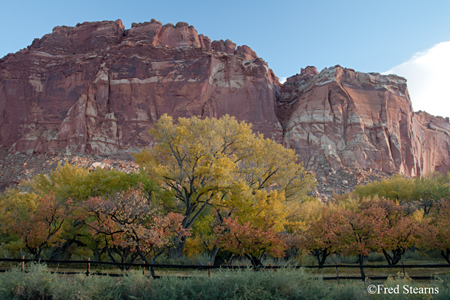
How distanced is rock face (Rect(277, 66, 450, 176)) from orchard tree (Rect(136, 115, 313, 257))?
39371mm

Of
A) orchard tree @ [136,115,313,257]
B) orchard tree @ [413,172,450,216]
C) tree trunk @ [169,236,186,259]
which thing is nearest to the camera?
orchard tree @ [136,115,313,257]

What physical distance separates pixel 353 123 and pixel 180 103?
38046 millimetres

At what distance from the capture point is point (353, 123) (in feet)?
206

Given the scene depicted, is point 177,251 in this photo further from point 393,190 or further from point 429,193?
point 429,193

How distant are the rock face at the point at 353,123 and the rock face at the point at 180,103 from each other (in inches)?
9.0

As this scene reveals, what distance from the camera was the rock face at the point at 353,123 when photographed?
60.1 meters

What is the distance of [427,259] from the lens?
21.9 m

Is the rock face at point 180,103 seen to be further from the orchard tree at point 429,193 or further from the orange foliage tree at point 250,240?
the orange foliage tree at point 250,240

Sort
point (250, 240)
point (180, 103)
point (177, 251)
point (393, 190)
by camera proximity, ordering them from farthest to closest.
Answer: point (180, 103), point (393, 190), point (177, 251), point (250, 240)

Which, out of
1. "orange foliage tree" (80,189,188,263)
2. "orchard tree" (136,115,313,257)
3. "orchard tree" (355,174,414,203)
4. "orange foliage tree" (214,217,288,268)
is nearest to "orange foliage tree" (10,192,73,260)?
"orange foliage tree" (80,189,188,263)

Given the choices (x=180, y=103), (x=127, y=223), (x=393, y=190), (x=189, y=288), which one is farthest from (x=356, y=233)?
(x=180, y=103)

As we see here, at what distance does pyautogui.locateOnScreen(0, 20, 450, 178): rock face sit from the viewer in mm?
62188

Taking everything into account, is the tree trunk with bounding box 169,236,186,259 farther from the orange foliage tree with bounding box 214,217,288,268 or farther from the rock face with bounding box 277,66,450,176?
the rock face with bounding box 277,66,450,176

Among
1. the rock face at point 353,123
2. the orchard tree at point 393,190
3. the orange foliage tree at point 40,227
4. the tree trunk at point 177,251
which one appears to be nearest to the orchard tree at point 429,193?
the orchard tree at point 393,190
